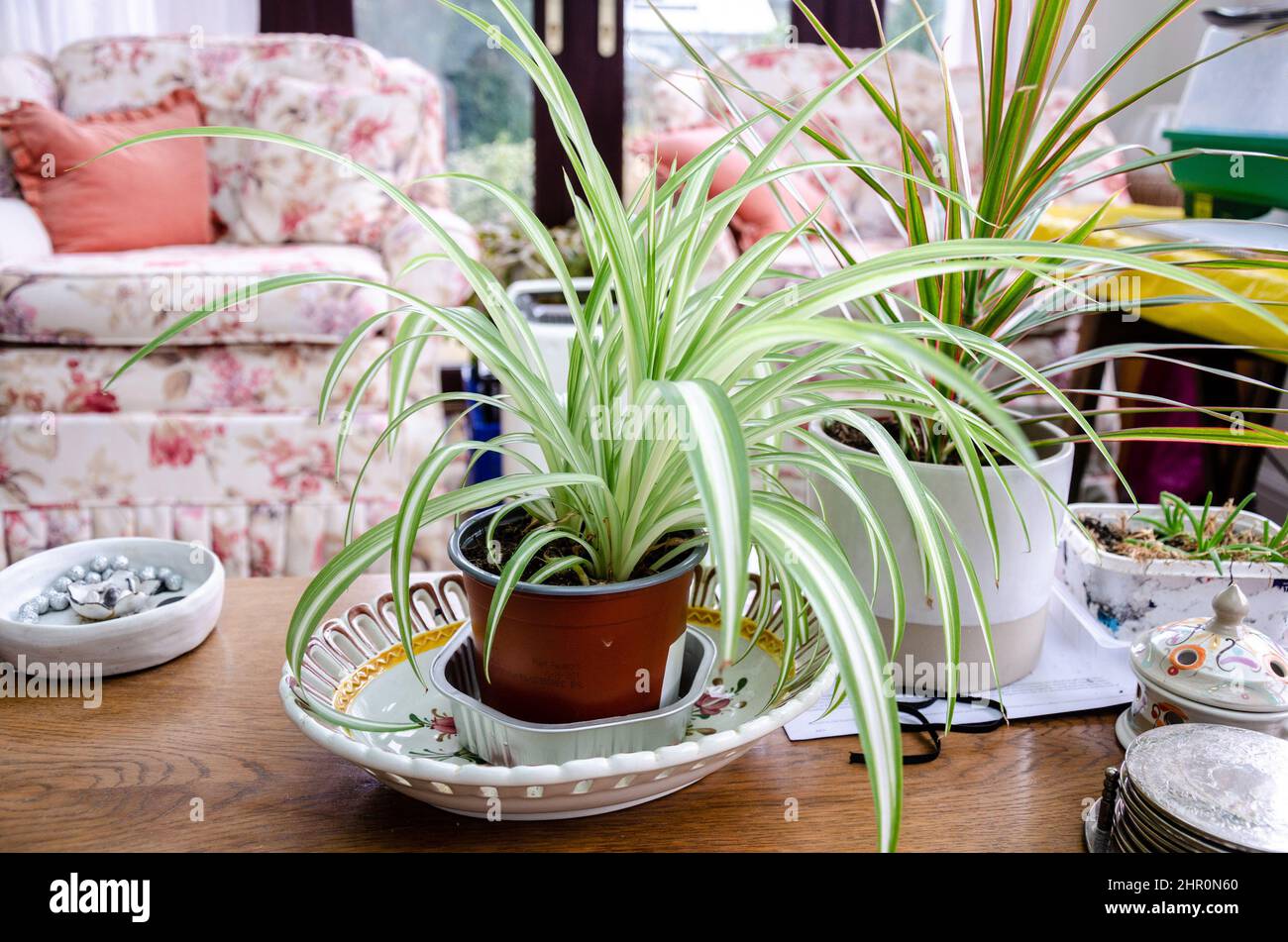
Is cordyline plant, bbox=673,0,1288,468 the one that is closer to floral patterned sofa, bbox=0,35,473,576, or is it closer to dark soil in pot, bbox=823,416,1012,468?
dark soil in pot, bbox=823,416,1012,468

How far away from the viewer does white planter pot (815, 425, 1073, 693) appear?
2.53ft

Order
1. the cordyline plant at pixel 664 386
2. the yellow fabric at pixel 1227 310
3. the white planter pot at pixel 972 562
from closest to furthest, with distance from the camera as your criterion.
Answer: the cordyline plant at pixel 664 386 < the white planter pot at pixel 972 562 < the yellow fabric at pixel 1227 310

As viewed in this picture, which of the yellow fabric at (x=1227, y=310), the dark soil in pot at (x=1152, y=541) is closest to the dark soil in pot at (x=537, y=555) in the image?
the dark soil in pot at (x=1152, y=541)

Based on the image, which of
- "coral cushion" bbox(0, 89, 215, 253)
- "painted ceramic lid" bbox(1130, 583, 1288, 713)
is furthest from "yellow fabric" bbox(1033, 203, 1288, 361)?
"coral cushion" bbox(0, 89, 215, 253)

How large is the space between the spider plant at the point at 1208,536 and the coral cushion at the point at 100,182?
237 cm

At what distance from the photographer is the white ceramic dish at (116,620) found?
0.79m

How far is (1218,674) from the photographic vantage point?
26.6 inches

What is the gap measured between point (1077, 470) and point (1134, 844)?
5.05 ft

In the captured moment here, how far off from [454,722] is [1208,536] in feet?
2.24

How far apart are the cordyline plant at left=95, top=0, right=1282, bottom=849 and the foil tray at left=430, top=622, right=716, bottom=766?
0.17 feet

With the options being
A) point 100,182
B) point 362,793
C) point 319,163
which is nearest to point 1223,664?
point 362,793

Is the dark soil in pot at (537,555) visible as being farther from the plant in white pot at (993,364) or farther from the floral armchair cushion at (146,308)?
the floral armchair cushion at (146,308)

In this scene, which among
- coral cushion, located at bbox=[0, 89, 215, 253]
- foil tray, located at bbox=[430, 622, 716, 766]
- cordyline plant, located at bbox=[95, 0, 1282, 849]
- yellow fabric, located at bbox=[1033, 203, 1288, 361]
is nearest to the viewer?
cordyline plant, located at bbox=[95, 0, 1282, 849]

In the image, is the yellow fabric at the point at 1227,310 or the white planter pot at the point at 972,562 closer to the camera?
the white planter pot at the point at 972,562
